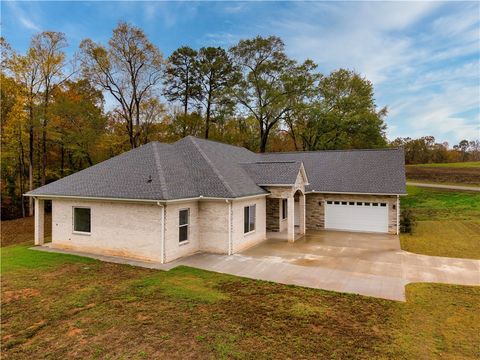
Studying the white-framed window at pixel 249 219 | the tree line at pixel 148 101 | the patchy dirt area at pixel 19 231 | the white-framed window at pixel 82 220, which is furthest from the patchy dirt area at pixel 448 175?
the patchy dirt area at pixel 19 231

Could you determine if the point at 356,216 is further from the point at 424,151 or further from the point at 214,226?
the point at 424,151

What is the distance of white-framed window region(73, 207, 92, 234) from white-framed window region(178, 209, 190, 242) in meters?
4.17

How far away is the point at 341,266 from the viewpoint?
11.6 m

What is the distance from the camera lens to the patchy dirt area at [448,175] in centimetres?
3722

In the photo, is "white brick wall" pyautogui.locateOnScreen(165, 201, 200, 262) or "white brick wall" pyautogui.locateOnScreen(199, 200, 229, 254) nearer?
"white brick wall" pyautogui.locateOnScreen(165, 201, 200, 262)

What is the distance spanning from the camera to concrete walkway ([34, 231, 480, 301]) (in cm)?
976

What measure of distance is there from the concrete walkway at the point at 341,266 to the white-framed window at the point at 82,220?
1121 millimetres

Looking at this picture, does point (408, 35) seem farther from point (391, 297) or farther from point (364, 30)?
point (391, 297)

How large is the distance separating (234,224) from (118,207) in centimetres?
499

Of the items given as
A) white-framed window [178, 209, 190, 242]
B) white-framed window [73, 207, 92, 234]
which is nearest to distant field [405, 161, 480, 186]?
white-framed window [178, 209, 190, 242]

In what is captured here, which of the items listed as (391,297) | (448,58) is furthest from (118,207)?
(448,58)

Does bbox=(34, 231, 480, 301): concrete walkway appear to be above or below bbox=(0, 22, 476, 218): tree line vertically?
below

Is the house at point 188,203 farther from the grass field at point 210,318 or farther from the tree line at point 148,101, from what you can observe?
the tree line at point 148,101

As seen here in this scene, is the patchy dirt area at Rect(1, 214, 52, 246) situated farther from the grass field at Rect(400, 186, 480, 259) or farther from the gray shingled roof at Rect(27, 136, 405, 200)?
the grass field at Rect(400, 186, 480, 259)
